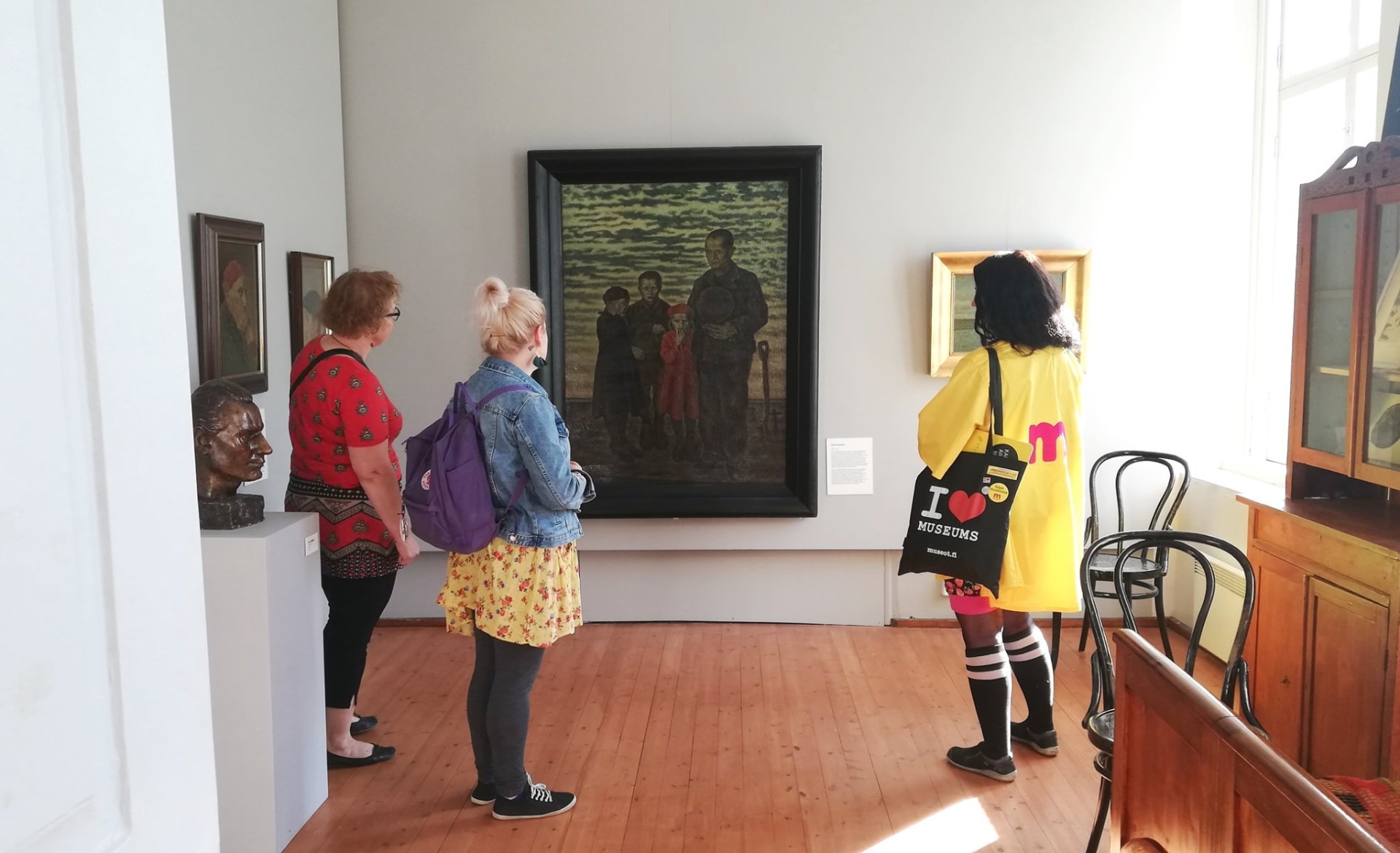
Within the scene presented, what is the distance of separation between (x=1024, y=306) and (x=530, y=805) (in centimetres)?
229

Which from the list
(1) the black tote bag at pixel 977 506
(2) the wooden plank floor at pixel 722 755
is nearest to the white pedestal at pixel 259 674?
(2) the wooden plank floor at pixel 722 755

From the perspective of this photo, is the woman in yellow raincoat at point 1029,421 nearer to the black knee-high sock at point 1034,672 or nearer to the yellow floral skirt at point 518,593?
the black knee-high sock at point 1034,672

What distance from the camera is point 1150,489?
5.37m

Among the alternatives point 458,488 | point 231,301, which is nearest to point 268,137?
point 231,301

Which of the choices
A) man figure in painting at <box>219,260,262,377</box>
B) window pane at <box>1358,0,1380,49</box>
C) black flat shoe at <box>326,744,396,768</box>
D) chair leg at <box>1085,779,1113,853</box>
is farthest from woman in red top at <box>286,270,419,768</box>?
window pane at <box>1358,0,1380,49</box>

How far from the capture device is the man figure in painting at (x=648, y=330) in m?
5.33

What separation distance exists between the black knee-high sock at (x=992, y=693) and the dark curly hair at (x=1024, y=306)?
1.05 m

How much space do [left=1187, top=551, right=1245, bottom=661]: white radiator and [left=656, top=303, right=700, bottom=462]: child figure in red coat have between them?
2.49 metres

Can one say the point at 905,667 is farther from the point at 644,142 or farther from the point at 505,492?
the point at 644,142

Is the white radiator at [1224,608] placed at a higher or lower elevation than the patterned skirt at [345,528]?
lower

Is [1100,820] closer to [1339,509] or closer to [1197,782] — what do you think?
[1339,509]

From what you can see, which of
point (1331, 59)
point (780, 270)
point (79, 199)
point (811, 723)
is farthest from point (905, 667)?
point (79, 199)

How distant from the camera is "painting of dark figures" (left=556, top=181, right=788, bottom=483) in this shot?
5293 millimetres

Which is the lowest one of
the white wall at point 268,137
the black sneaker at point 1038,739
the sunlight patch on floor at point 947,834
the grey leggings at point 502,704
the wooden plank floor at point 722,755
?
the sunlight patch on floor at point 947,834
